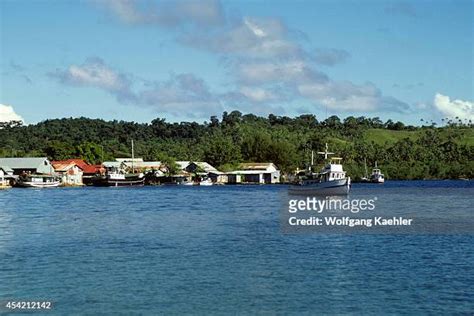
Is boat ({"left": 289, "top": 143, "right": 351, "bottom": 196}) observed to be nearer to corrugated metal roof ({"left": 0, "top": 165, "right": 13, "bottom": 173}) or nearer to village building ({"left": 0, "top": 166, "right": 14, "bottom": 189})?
village building ({"left": 0, "top": 166, "right": 14, "bottom": 189})

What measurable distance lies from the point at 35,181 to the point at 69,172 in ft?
36.6

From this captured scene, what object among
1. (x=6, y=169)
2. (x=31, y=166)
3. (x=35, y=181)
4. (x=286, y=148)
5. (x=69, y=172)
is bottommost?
(x=35, y=181)

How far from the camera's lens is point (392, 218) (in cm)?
4172


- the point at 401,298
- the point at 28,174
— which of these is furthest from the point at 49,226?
the point at 28,174

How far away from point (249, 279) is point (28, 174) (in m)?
93.0

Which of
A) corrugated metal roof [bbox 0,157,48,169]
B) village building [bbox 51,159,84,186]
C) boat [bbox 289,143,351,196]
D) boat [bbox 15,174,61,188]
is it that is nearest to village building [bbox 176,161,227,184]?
village building [bbox 51,159,84,186]

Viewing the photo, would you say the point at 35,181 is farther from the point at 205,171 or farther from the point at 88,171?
the point at 205,171

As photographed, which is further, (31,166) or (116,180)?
(31,166)

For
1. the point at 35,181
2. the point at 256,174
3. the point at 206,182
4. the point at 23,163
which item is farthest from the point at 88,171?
the point at 256,174

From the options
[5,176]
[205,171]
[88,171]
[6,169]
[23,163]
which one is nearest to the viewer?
[5,176]

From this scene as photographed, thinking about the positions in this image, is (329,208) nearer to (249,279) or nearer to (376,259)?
(376,259)

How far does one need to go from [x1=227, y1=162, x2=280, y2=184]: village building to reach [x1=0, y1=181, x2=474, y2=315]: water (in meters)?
96.2

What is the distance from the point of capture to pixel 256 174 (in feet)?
435

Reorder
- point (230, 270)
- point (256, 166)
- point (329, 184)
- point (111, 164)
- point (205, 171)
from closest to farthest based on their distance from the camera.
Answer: point (230, 270) < point (329, 184) < point (111, 164) < point (205, 171) < point (256, 166)
